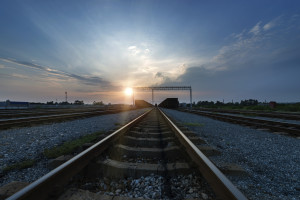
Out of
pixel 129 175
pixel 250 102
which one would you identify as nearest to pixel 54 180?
pixel 129 175

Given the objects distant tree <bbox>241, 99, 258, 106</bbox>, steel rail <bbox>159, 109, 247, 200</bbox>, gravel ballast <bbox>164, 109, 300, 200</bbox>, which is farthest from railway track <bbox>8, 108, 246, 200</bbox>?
distant tree <bbox>241, 99, 258, 106</bbox>

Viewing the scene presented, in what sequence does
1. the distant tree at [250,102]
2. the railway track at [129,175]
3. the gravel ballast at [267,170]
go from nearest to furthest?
the railway track at [129,175]
the gravel ballast at [267,170]
the distant tree at [250,102]

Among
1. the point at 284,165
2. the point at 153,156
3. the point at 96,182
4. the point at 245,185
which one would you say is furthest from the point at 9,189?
the point at 284,165

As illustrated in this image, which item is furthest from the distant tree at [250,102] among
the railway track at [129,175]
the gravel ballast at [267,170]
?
the railway track at [129,175]

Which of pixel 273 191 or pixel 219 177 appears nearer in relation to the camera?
pixel 219 177

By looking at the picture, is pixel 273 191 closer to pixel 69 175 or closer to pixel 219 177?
pixel 219 177

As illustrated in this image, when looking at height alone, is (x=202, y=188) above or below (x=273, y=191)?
above

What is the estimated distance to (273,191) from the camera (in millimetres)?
1938

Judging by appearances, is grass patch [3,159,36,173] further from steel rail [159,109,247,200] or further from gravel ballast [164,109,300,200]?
gravel ballast [164,109,300,200]

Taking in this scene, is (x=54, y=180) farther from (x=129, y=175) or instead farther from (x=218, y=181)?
(x=218, y=181)

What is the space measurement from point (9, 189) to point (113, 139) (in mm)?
2022

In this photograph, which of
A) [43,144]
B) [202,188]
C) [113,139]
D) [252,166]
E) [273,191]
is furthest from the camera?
[43,144]

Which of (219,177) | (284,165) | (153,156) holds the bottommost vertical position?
(284,165)

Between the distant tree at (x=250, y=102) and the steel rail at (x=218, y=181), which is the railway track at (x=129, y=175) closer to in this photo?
the steel rail at (x=218, y=181)
